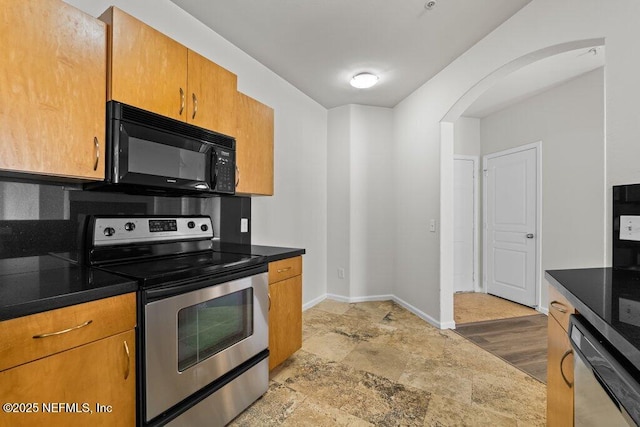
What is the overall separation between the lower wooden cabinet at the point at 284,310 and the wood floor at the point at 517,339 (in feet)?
5.60

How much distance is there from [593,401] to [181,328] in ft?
5.03

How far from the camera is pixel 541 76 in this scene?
309 centimetres

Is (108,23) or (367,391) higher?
(108,23)

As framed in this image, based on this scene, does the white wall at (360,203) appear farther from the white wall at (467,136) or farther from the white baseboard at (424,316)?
the white wall at (467,136)

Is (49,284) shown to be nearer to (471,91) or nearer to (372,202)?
(471,91)

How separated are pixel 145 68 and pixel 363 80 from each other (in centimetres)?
209

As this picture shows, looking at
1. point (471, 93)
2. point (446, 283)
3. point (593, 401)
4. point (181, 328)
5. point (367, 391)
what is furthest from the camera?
point (446, 283)

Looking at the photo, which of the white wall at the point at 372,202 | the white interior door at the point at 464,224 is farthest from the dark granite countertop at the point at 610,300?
the white interior door at the point at 464,224

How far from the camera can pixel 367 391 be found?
1928 millimetres

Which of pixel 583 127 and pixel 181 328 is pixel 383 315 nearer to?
pixel 181 328

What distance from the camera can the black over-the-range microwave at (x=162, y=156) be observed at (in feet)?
4.60

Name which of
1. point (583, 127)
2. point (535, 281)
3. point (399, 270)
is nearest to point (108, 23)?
point (399, 270)

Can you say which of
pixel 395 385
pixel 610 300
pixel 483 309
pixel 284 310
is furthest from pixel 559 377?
pixel 483 309

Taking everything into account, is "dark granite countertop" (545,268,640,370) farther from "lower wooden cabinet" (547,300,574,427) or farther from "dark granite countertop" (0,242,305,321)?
"dark granite countertop" (0,242,305,321)
